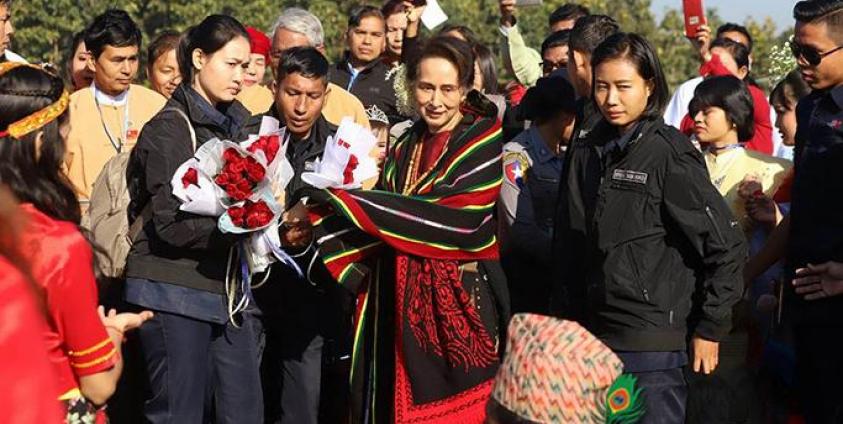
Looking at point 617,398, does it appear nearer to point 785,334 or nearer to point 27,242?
point 27,242

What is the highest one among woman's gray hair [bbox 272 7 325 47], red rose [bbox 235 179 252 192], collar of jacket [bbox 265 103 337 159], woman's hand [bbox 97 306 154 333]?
woman's gray hair [bbox 272 7 325 47]

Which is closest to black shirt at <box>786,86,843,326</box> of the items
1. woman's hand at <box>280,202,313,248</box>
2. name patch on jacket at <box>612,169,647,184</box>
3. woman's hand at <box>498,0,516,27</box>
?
name patch on jacket at <box>612,169,647,184</box>

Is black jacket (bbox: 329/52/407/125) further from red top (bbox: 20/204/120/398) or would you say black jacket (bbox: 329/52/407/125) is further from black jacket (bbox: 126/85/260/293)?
red top (bbox: 20/204/120/398)

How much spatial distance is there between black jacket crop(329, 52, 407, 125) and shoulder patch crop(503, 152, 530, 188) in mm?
1802

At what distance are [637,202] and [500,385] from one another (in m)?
2.35

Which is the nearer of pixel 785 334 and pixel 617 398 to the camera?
pixel 617 398

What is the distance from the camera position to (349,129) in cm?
628

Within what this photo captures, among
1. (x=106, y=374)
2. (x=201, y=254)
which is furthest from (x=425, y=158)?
(x=106, y=374)

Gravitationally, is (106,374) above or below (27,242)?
below

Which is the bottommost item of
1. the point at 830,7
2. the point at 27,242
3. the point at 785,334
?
the point at 785,334

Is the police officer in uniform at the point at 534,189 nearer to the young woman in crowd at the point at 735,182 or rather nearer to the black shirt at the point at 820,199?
the young woman in crowd at the point at 735,182

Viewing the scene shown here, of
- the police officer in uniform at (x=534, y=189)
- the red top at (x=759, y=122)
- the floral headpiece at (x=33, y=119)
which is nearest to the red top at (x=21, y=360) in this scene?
the floral headpiece at (x=33, y=119)

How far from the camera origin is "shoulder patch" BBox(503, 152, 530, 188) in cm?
711

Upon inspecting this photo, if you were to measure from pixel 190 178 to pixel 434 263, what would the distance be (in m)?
1.11
